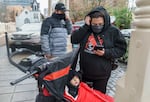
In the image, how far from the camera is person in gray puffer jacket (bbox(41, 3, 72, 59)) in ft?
12.6

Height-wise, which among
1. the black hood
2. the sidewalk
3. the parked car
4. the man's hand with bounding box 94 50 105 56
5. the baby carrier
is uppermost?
the black hood

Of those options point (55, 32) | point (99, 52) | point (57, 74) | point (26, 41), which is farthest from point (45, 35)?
point (26, 41)

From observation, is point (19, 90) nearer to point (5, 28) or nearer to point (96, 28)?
point (96, 28)

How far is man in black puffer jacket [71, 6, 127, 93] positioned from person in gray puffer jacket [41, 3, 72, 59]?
1361 millimetres

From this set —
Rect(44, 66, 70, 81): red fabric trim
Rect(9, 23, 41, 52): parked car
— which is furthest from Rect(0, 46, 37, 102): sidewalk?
Rect(9, 23, 41, 52): parked car

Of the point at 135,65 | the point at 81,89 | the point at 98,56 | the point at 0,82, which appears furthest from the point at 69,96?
the point at 0,82

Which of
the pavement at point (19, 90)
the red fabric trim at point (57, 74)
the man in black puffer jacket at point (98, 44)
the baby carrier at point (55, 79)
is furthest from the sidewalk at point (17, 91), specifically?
the red fabric trim at point (57, 74)

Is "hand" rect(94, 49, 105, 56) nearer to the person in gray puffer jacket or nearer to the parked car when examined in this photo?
the person in gray puffer jacket

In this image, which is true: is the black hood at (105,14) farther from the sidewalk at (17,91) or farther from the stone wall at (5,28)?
the stone wall at (5,28)

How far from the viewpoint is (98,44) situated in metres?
2.47

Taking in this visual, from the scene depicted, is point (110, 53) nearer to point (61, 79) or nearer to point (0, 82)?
point (61, 79)

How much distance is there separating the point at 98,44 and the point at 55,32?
1556mm

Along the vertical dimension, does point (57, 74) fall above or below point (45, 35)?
below

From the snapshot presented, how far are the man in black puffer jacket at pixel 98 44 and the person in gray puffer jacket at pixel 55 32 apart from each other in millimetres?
1361
